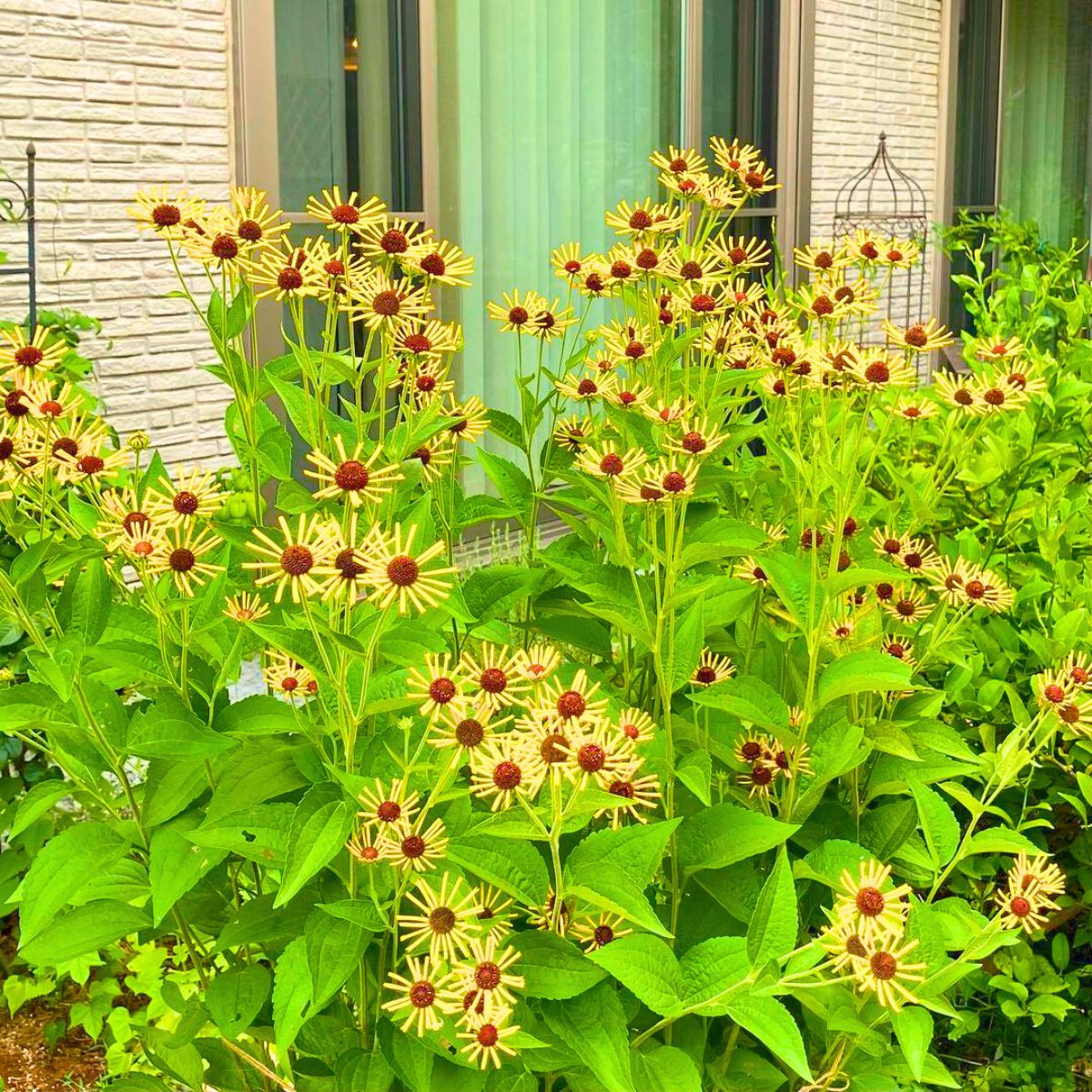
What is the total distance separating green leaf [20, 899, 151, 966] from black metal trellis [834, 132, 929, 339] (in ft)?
15.6

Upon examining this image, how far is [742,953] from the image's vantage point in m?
0.69

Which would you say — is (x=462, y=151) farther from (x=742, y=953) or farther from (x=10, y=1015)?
(x=742, y=953)

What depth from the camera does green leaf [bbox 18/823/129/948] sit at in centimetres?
74

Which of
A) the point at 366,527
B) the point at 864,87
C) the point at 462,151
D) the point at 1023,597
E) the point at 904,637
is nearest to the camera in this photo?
the point at 366,527

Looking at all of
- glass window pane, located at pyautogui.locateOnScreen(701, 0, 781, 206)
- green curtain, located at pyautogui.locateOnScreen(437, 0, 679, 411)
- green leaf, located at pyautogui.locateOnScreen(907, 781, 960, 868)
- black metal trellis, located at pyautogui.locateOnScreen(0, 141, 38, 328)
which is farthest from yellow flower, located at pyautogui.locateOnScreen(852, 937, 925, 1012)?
glass window pane, located at pyautogui.locateOnScreen(701, 0, 781, 206)

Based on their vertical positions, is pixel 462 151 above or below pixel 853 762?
above

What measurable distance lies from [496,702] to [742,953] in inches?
7.4

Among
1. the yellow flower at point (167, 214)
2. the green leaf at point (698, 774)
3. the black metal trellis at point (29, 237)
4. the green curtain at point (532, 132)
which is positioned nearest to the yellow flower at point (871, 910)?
the green leaf at point (698, 774)

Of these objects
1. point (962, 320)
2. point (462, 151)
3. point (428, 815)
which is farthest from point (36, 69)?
point (962, 320)

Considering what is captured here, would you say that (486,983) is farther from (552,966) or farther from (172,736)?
(172,736)

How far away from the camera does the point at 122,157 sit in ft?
9.30

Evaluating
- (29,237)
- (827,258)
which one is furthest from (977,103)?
(827,258)

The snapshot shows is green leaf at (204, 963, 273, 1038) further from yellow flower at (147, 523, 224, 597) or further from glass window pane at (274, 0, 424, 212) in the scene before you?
glass window pane at (274, 0, 424, 212)

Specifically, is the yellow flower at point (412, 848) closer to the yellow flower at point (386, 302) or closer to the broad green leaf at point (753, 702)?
the broad green leaf at point (753, 702)
